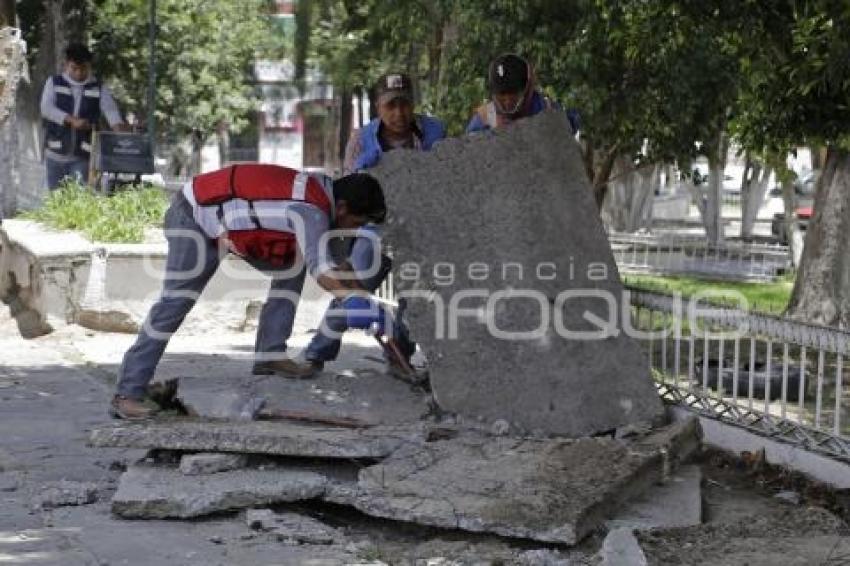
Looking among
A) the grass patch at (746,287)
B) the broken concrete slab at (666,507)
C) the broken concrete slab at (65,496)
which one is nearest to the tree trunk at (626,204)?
the grass patch at (746,287)

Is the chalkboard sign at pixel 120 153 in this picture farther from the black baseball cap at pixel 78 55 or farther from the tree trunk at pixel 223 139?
the tree trunk at pixel 223 139

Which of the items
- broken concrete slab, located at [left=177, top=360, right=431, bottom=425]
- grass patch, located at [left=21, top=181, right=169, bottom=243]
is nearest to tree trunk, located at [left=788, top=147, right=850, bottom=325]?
grass patch, located at [left=21, top=181, right=169, bottom=243]

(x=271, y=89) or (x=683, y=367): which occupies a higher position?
(x=271, y=89)

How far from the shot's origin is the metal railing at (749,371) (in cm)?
680

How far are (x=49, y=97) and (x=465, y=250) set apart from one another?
6963mm

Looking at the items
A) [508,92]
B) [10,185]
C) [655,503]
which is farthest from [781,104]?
[10,185]

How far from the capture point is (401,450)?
614 cm

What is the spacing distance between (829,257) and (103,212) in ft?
22.6

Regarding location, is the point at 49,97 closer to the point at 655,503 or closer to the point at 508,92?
the point at 508,92

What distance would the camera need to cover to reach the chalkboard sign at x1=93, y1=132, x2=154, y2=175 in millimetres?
13344

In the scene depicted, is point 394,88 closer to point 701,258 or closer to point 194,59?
point 701,258

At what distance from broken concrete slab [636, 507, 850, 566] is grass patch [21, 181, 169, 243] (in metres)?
6.85

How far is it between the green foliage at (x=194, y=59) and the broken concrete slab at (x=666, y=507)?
25248 mm

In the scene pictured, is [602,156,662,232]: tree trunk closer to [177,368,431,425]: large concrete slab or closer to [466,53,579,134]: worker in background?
[466,53,579,134]: worker in background
